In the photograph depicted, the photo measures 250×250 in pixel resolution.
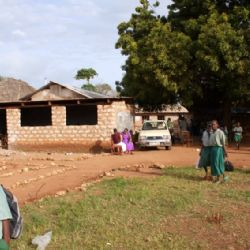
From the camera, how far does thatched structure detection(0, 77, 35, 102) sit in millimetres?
33844

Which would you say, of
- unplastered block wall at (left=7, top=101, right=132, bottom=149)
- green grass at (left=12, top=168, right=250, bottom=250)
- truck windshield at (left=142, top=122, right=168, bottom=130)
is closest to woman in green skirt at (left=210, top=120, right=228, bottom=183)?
green grass at (left=12, top=168, right=250, bottom=250)

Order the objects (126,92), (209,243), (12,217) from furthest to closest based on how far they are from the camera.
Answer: (126,92), (209,243), (12,217)

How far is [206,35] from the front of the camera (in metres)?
21.7

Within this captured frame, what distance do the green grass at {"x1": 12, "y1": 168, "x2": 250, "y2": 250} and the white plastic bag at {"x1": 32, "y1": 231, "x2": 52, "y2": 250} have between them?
0.09 m

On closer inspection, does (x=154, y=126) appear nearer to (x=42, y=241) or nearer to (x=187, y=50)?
(x=187, y=50)

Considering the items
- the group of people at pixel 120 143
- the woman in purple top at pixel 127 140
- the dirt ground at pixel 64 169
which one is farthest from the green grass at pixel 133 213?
the woman in purple top at pixel 127 140

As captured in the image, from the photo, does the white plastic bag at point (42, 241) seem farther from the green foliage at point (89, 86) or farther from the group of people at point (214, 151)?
the green foliage at point (89, 86)

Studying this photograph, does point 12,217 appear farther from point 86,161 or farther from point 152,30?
point 152,30

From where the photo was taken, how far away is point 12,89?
35188 mm

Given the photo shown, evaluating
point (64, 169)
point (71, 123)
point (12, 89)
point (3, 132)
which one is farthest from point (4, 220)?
point (12, 89)

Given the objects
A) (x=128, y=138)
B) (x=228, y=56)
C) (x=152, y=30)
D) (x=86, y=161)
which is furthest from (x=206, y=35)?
(x=86, y=161)

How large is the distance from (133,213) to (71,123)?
18361 mm

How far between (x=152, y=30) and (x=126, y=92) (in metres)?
4.40

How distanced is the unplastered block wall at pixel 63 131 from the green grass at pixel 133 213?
37.6 feet
